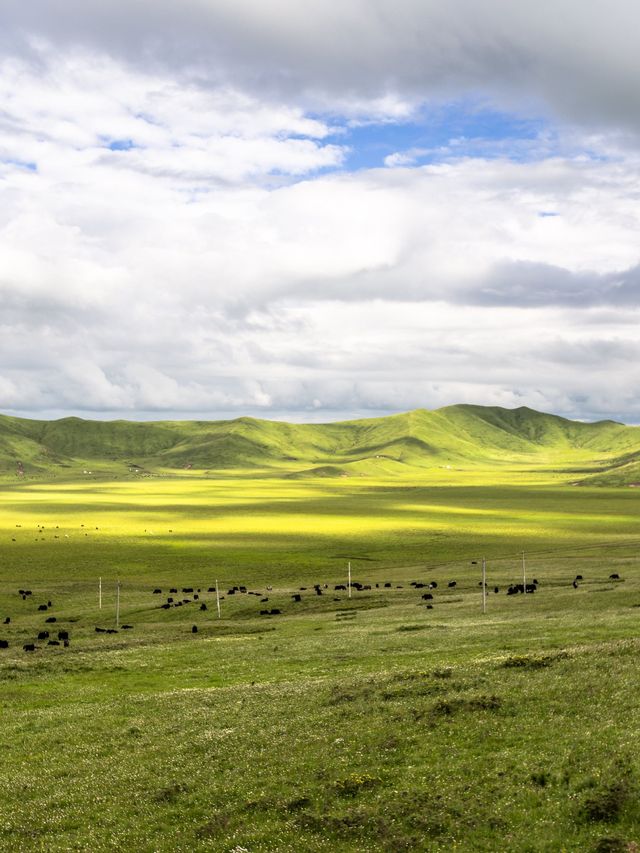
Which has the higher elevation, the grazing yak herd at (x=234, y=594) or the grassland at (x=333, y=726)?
the grassland at (x=333, y=726)

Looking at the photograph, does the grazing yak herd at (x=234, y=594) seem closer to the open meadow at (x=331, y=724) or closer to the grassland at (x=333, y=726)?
the open meadow at (x=331, y=724)

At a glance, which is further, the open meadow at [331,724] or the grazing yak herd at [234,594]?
the grazing yak herd at [234,594]

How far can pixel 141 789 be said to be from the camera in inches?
1005

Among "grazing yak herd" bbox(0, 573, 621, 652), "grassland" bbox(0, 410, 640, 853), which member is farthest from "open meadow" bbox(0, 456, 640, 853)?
"grazing yak herd" bbox(0, 573, 621, 652)

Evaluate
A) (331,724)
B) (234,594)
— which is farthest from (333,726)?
(234,594)

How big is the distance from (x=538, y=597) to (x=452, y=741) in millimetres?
43536

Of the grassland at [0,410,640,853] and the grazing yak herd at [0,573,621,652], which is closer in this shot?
the grassland at [0,410,640,853]

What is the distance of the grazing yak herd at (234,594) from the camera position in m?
59.4

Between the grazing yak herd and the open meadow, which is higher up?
the open meadow

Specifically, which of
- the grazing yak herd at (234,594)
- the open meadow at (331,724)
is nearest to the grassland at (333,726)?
the open meadow at (331,724)

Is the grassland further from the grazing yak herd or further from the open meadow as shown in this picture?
the grazing yak herd

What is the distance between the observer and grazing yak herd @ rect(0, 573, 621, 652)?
5944 centimetres

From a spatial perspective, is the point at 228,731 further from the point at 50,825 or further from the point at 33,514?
the point at 33,514

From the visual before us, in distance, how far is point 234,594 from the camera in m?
81.2
